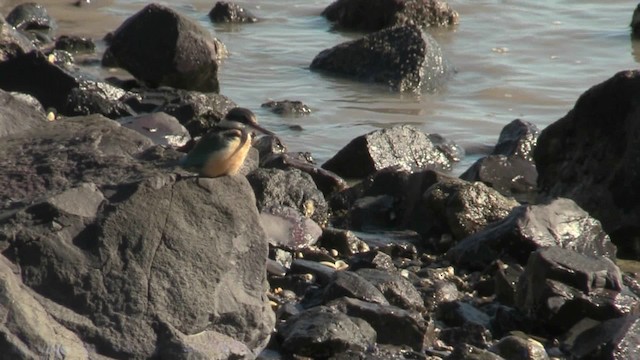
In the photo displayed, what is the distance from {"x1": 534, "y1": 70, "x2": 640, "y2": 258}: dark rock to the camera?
7.19 metres

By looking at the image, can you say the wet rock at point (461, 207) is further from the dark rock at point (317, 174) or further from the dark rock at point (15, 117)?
the dark rock at point (15, 117)

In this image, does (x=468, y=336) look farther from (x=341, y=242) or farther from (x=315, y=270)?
(x=341, y=242)

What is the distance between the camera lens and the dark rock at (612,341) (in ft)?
16.4

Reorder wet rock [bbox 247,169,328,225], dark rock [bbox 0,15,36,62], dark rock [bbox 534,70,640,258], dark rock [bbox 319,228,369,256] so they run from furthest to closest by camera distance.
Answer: dark rock [bbox 0,15,36,62]
dark rock [bbox 534,70,640,258]
wet rock [bbox 247,169,328,225]
dark rock [bbox 319,228,369,256]

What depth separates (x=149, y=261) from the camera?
13.0ft

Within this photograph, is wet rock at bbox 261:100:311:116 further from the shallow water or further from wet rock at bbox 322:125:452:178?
wet rock at bbox 322:125:452:178

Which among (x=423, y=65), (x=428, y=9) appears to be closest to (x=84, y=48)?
(x=423, y=65)

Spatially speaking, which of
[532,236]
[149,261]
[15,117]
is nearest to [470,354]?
[149,261]

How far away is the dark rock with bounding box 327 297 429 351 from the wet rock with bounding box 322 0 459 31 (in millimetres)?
9693

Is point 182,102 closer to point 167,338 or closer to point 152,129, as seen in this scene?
point 152,129

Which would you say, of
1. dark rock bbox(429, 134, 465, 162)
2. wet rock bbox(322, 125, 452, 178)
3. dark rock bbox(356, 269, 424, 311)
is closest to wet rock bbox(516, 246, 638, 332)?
dark rock bbox(356, 269, 424, 311)

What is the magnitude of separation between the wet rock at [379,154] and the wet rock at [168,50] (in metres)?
2.08

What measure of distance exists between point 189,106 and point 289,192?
2.26 meters

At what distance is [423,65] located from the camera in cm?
1154
